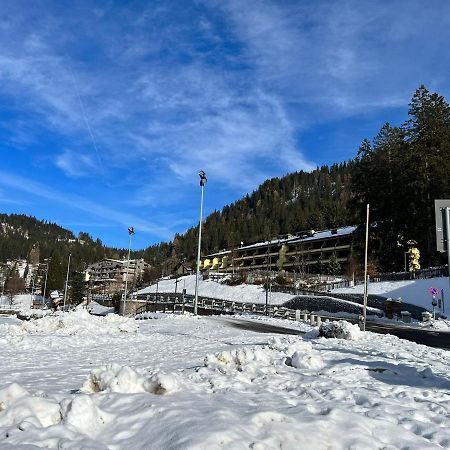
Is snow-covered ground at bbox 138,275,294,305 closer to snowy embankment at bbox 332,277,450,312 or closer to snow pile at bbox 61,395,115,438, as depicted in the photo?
snowy embankment at bbox 332,277,450,312

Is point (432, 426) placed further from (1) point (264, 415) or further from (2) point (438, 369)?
(2) point (438, 369)

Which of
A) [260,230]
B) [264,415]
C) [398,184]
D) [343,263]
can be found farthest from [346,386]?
[260,230]

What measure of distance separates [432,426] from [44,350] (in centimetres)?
1398

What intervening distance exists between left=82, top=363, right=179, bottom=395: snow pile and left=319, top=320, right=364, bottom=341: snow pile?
11032 millimetres

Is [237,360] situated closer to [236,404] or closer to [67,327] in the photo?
[236,404]

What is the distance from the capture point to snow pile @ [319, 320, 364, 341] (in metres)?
16.4

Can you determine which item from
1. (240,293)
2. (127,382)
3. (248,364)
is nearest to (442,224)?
(248,364)

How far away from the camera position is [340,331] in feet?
54.7

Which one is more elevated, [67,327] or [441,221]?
[441,221]

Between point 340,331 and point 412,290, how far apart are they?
98.8 feet

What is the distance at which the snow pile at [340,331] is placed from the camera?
1636 centimetres

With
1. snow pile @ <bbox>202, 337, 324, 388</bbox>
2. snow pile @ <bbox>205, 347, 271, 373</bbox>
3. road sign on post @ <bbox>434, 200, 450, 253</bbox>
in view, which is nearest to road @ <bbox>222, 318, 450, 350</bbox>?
road sign on post @ <bbox>434, 200, 450, 253</bbox>

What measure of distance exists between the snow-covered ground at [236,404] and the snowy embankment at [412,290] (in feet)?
103

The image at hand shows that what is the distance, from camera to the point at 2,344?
18000 mm
